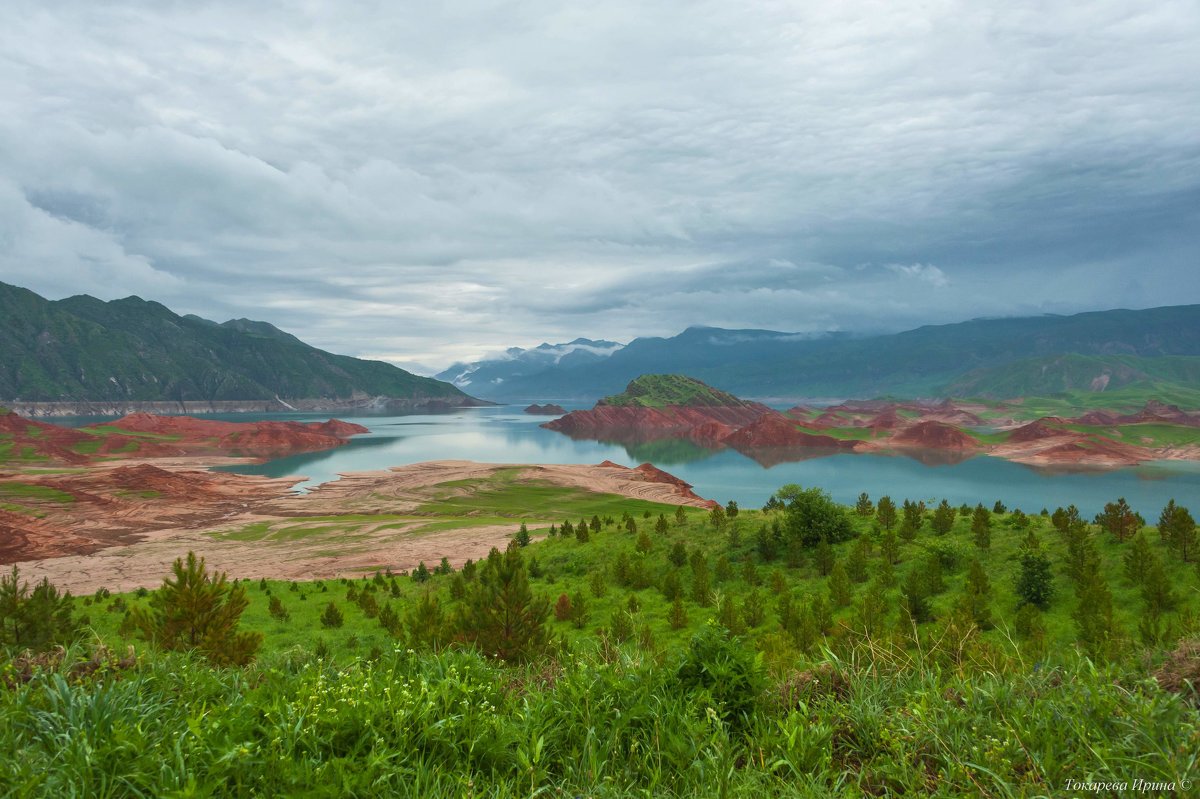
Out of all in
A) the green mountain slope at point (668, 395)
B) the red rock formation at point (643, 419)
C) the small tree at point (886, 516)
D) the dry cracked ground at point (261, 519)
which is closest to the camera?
the small tree at point (886, 516)

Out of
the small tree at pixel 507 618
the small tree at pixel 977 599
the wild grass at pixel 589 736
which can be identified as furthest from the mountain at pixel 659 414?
the wild grass at pixel 589 736

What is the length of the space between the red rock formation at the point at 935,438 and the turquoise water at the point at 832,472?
45.0 ft

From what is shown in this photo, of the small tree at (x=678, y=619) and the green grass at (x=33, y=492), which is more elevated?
the small tree at (x=678, y=619)

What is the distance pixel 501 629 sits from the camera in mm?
10008

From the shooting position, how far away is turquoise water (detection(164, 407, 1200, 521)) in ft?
218

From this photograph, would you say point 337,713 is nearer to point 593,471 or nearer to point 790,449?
point 593,471

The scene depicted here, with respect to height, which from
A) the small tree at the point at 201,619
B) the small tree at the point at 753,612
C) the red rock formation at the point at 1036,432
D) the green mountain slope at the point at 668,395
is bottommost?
the red rock formation at the point at 1036,432

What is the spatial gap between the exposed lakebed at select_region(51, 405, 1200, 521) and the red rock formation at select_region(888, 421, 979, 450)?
898 cm

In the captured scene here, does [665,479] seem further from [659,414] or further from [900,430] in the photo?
[659,414]

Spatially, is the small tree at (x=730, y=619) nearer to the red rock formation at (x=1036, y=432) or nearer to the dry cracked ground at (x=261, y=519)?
the dry cracked ground at (x=261, y=519)

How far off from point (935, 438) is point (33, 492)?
134m

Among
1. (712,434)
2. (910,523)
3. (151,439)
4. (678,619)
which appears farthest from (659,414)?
(678,619)

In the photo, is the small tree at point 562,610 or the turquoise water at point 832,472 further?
the turquoise water at point 832,472

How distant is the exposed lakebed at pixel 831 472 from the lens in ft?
219
